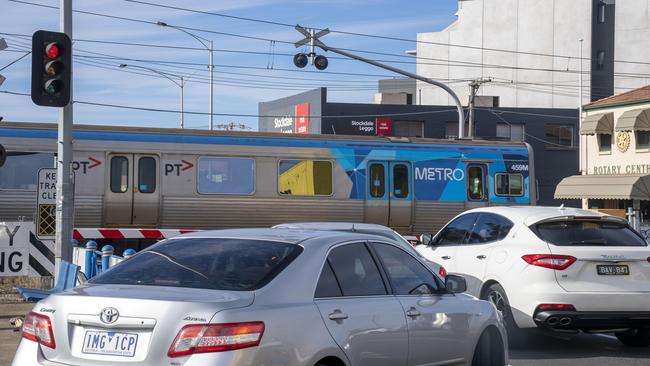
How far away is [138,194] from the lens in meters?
23.1

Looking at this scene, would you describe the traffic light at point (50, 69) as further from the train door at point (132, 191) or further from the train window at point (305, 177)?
the train window at point (305, 177)

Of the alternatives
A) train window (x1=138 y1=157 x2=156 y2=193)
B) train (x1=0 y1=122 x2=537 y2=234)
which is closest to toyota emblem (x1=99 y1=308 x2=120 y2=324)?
train (x1=0 y1=122 x2=537 y2=234)

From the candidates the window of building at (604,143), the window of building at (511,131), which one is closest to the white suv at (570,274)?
the window of building at (604,143)

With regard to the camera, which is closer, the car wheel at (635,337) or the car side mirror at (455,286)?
the car side mirror at (455,286)

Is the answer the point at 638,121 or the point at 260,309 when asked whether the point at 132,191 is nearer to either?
the point at 260,309

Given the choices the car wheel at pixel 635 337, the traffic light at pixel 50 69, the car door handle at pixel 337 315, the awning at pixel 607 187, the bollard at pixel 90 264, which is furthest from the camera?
the awning at pixel 607 187

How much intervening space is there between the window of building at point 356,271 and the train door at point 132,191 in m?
16.0

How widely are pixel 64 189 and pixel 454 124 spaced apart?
5071 cm

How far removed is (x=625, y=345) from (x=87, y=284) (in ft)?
26.6

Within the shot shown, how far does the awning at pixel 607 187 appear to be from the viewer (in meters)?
43.8

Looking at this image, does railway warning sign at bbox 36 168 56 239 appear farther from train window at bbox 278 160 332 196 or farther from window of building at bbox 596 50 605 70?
window of building at bbox 596 50 605 70

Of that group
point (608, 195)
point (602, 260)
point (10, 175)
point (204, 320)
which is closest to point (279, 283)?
point (204, 320)

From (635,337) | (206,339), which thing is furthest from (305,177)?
(206,339)

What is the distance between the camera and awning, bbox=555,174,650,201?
43844mm
